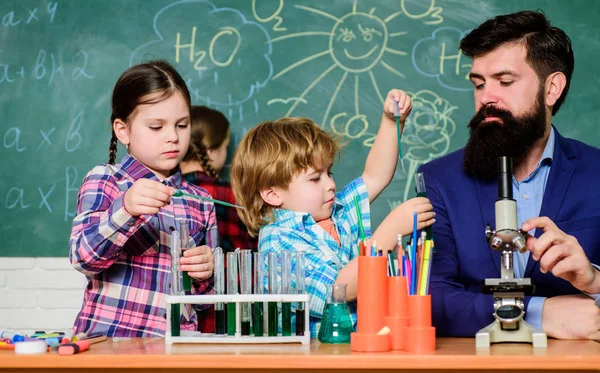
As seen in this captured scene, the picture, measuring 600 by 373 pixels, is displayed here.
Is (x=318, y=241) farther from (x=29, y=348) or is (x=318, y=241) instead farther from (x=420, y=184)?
(x=29, y=348)

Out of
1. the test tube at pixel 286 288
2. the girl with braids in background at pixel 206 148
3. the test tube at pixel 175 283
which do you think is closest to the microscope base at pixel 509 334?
the test tube at pixel 286 288

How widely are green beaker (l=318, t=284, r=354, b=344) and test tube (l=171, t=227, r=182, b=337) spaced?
0.97 feet

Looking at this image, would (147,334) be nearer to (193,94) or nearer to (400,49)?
(193,94)

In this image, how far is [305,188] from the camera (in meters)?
1.97

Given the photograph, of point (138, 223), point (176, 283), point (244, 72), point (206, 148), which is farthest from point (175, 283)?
point (244, 72)

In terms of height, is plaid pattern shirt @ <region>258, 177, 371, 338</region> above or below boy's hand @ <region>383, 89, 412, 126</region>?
below

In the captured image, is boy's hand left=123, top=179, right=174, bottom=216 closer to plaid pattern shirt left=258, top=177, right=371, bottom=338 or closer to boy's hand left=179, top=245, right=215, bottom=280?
boy's hand left=179, top=245, right=215, bottom=280

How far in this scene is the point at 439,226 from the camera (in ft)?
6.64

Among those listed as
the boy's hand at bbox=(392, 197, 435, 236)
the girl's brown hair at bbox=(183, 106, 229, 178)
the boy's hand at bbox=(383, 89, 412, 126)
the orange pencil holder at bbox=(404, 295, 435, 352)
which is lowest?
the orange pencil holder at bbox=(404, 295, 435, 352)

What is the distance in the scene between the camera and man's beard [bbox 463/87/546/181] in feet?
6.76

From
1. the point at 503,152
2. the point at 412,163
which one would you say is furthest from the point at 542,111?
the point at 412,163

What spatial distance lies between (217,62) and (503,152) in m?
1.66

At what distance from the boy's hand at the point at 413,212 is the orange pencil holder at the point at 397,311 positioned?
32 centimetres

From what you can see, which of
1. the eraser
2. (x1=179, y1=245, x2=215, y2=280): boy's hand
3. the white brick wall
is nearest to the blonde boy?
(x1=179, y1=245, x2=215, y2=280): boy's hand
